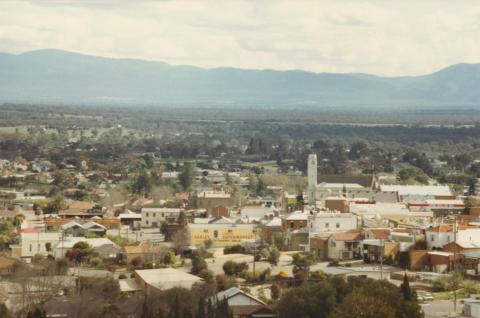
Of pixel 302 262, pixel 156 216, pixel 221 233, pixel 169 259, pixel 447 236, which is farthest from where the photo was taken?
pixel 156 216

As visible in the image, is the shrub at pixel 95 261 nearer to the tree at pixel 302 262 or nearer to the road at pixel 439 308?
the tree at pixel 302 262

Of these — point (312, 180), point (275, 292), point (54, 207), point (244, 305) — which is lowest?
point (54, 207)

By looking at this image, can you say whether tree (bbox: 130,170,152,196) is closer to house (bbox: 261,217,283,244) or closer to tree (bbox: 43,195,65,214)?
tree (bbox: 43,195,65,214)

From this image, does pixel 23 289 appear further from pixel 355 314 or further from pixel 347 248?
pixel 347 248

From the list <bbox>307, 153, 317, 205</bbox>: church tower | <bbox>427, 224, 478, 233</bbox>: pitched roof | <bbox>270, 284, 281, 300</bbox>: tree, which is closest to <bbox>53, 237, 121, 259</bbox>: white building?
<bbox>270, 284, 281, 300</bbox>: tree

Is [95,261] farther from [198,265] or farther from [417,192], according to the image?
[417,192]

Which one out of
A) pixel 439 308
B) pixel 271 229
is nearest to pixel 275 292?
pixel 439 308
